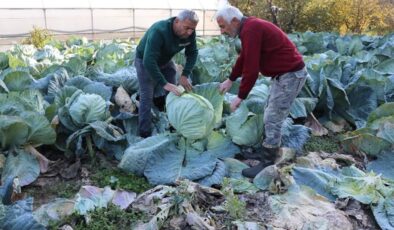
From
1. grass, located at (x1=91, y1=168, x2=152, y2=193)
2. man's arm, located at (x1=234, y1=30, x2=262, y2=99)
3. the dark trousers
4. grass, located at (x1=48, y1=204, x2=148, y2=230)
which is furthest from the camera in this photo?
the dark trousers

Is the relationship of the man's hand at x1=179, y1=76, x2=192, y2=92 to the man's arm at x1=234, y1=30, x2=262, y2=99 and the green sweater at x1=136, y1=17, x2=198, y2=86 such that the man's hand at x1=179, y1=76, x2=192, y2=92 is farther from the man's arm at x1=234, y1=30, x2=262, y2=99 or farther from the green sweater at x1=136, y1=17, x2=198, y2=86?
the man's arm at x1=234, y1=30, x2=262, y2=99

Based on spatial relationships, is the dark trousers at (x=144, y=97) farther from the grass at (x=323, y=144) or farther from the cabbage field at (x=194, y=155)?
the grass at (x=323, y=144)

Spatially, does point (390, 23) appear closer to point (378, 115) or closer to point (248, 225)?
point (378, 115)

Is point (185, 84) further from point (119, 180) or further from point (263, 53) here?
point (119, 180)

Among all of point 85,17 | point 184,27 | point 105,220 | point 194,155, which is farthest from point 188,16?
point 85,17

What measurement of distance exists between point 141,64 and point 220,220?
1997 mm

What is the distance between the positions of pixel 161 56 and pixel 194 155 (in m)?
1.10

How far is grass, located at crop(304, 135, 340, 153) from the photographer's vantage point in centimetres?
481

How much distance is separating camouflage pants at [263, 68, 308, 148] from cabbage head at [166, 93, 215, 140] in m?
0.54

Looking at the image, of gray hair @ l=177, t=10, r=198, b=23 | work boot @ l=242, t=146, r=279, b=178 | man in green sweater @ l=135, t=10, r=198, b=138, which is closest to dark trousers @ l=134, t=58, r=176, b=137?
man in green sweater @ l=135, t=10, r=198, b=138

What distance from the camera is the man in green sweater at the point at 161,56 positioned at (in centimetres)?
404

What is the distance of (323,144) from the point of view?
4.95 meters

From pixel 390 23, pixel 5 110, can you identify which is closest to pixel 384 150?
pixel 5 110

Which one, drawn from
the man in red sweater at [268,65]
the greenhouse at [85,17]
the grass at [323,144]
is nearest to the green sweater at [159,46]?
the man in red sweater at [268,65]
